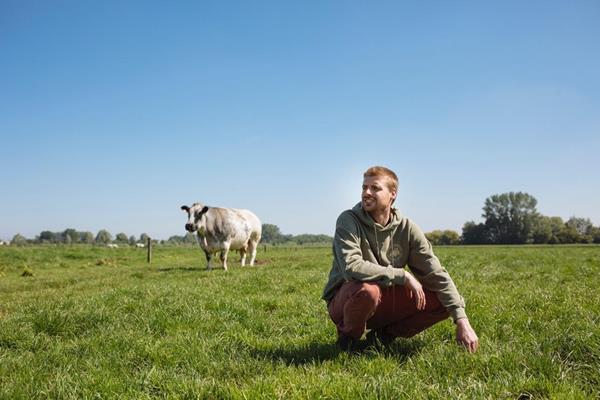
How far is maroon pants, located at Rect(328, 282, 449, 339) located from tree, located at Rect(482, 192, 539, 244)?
10901cm

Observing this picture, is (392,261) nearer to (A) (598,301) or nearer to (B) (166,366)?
(B) (166,366)

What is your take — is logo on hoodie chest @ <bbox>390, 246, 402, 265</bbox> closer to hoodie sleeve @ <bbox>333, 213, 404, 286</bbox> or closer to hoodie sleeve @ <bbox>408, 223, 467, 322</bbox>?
hoodie sleeve @ <bbox>408, 223, 467, 322</bbox>

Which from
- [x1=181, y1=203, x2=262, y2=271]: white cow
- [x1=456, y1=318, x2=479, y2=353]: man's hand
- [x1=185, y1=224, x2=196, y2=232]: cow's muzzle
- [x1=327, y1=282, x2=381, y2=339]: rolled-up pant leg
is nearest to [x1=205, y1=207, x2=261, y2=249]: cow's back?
[x1=181, y1=203, x2=262, y2=271]: white cow

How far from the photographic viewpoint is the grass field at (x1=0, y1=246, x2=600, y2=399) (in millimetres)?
3616

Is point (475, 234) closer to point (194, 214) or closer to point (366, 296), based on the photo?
point (194, 214)

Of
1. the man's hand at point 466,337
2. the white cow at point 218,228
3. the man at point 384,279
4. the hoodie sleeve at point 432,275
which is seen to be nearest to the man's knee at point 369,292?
the man at point 384,279

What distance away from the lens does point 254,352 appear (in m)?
4.93

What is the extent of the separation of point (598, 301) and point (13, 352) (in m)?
8.27

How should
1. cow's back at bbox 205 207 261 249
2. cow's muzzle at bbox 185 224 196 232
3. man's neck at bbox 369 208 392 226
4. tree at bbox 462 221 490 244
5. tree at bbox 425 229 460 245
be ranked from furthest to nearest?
tree at bbox 425 229 460 245, tree at bbox 462 221 490 244, cow's back at bbox 205 207 261 249, cow's muzzle at bbox 185 224 196 232, man's neck at bbox 369 208 392 226

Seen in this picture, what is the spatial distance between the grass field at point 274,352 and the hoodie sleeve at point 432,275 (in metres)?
0.43

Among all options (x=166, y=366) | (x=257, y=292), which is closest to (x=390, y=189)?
(x=166, y=366)

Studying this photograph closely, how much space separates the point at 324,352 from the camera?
15.8 ft

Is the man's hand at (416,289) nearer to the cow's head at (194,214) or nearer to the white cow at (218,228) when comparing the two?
the white cow at (218,228)

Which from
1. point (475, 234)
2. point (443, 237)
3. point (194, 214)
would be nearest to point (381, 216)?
point (194, 214)
